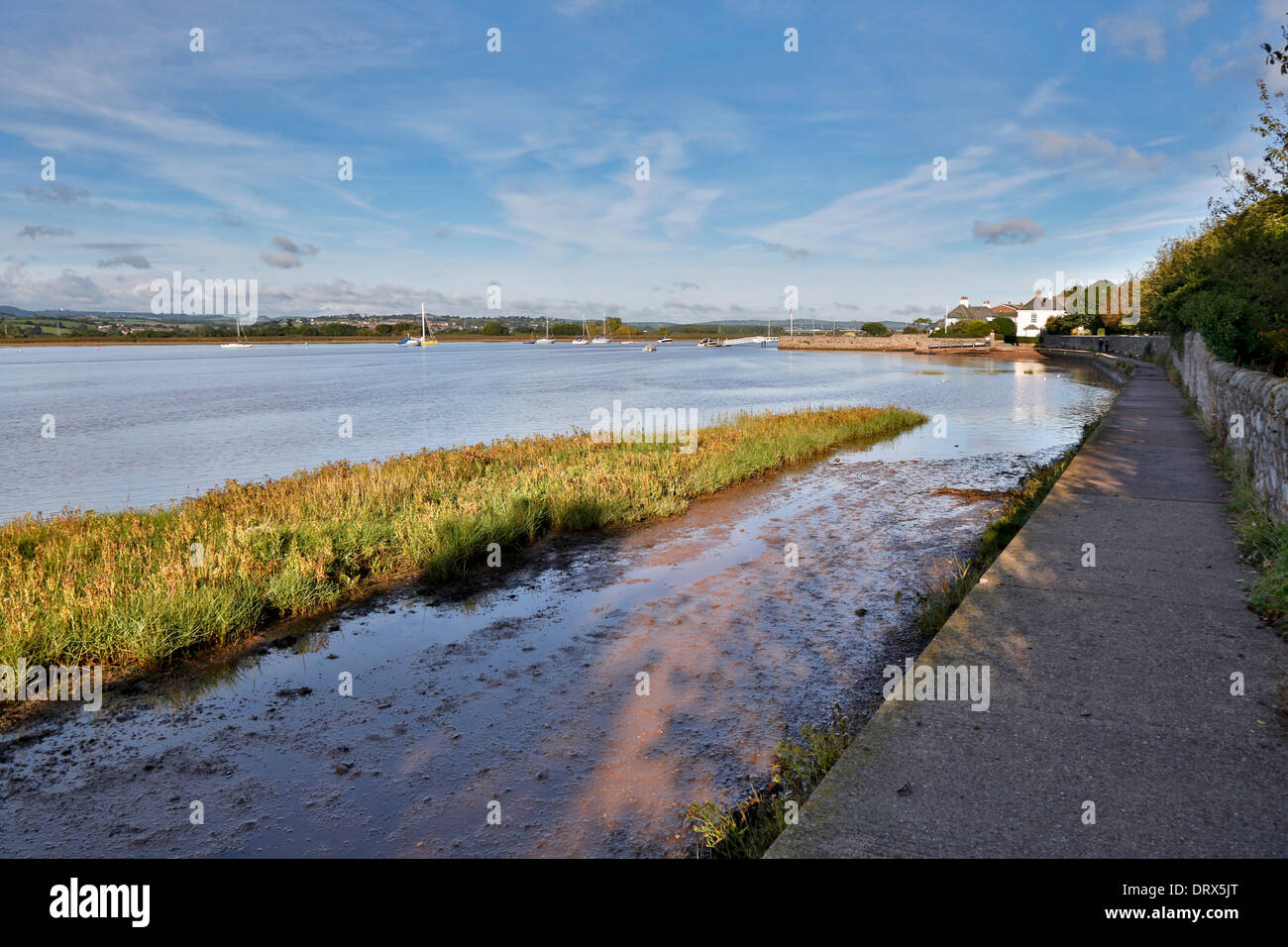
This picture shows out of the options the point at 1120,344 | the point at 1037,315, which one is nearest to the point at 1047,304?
the point at 1037,315

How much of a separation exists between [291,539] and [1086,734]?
32.3 ft

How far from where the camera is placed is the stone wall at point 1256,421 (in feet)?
23.8

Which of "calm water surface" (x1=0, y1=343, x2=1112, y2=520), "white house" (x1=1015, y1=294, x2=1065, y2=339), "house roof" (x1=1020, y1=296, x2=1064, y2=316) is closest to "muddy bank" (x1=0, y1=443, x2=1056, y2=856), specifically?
"calm water surface" (x1=0, y1=343, x2=1112, y2=520)

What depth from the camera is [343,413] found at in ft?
134

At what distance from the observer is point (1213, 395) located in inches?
585

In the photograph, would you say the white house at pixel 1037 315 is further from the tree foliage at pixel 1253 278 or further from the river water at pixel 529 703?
the river water at pixel 529 703

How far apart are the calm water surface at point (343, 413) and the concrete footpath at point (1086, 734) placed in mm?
16330

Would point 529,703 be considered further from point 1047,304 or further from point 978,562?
point 1047,304

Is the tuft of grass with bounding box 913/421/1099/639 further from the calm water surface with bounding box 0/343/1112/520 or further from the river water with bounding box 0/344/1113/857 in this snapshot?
the calm water surface with bounding box 0/343/1112/520

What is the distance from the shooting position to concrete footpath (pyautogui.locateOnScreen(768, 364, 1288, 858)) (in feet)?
10.6

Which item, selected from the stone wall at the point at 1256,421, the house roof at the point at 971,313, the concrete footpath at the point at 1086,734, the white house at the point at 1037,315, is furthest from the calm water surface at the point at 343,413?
the house roof at the point at 971,313

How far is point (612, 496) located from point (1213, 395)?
39.7 feet

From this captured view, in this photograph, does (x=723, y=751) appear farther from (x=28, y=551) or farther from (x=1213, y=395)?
(x=1213, y=395)
